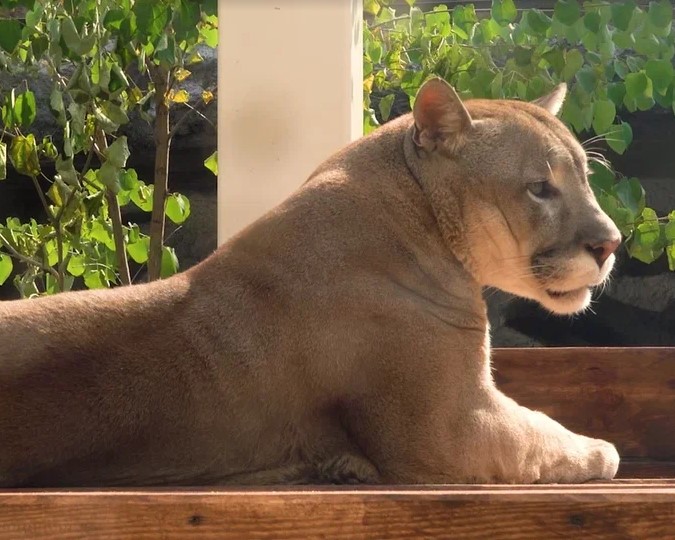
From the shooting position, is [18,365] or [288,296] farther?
[288,296]

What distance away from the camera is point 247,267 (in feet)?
9.41

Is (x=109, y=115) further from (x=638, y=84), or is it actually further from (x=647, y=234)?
(x=647, y=234)

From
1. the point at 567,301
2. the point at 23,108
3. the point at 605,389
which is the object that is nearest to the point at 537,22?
the point at 605,389

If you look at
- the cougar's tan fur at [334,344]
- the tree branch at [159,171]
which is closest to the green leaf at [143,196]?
the tree branch at [159,171]

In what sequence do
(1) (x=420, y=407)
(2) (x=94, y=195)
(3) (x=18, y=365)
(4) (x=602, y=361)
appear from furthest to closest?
(2) (x=94, y=195), (4) (x=602, y=361), (1) (x=420, y=407), (3) (x=18, y=365)

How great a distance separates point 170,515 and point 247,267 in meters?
1.03

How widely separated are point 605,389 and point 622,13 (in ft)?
5.46

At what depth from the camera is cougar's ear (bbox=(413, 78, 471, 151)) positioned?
3176 mm

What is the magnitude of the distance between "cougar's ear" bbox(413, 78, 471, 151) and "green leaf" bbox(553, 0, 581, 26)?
1.74 metres

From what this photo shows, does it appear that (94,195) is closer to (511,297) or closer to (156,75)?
(156,75)

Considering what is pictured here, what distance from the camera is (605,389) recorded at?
3.95m

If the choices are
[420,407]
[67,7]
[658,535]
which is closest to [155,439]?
[420,407]

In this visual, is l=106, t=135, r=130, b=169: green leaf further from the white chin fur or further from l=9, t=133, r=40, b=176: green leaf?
the white chin fur

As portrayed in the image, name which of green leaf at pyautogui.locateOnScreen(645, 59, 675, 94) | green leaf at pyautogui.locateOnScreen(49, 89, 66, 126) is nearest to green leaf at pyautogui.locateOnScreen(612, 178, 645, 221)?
green leaf at pyautogui.locateOnScreen(645, 59, 675, 94)
